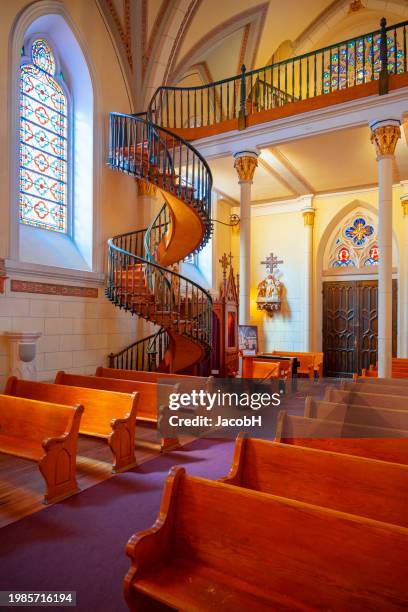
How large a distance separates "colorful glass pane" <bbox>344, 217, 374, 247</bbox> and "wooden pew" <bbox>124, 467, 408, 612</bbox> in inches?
408

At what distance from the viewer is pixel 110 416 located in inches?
166

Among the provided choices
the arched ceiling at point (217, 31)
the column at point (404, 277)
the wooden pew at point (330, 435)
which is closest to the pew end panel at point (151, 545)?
the wooden pew at point (330, 435)

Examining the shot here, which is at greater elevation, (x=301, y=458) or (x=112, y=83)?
(x=112, y=83)

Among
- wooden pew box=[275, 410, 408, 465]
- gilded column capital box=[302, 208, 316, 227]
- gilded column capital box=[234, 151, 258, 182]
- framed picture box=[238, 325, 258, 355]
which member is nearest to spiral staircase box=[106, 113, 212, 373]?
framed picture box=[238, 325, 258, 355]

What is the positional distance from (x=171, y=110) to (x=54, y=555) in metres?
10.1

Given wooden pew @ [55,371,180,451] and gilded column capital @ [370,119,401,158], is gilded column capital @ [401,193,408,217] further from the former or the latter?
wooden pew @ [55,371,180,451]

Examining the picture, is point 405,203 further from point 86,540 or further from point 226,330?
point 86,540

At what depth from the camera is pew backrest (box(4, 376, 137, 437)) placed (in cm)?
412

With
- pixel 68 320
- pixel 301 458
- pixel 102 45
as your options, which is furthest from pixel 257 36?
pixel 301 458

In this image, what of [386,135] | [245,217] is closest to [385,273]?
[386,135]

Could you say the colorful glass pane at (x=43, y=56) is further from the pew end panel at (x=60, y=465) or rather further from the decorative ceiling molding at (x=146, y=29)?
the pew end panel at (x=60, y=465)

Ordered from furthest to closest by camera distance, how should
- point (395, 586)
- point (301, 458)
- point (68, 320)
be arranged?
point (68, 320) → point (301, 458) → point (395, 586)

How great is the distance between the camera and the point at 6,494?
3.34 metres

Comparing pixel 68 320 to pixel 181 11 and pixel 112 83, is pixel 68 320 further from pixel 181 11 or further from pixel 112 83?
pixel 181 11
